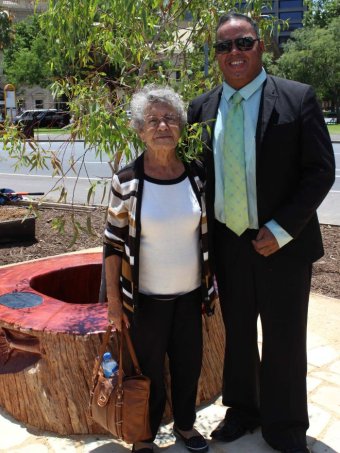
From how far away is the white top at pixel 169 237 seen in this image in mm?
2562

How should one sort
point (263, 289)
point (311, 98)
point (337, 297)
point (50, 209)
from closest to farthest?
1. point (311, 98)
2. point (263, 289)
3. point (337, 297)
4. point (50, 209)

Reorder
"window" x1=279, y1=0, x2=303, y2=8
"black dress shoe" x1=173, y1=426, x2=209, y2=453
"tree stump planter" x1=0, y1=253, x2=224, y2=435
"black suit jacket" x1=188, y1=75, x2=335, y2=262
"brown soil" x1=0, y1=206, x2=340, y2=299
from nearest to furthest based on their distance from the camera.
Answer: "black suit jacket" x1=188, y1=75, x2=335, y2=262 → "black dress shoe" x1=173, y1=426, x2=209, y2=453 → "tree stump planter" x1=0, y1=253, x2=224, y2=435 → "brown soil" x1=0, y1=206, x2=340, y2=299 → "window" x1=279, y1=0, x2=303, y2=8

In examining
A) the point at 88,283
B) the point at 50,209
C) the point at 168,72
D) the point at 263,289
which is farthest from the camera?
the point at 50,209

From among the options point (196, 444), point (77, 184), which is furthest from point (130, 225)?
point (77, 184)

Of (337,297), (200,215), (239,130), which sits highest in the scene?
(239,130)

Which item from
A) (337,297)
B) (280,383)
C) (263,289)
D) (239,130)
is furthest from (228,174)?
(337,297)

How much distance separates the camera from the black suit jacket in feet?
8.40

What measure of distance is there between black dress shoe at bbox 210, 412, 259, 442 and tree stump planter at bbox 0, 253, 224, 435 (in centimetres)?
31

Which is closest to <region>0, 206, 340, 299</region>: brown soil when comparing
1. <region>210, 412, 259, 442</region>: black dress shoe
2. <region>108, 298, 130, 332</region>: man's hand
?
<region>210, 412, 259, 442</region>: black dress shoe

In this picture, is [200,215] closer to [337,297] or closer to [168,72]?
[168,72]

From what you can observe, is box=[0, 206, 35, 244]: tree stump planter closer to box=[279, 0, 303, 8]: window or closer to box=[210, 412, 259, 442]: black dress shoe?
box=[210, 412, 259, 442]: black dress shoe

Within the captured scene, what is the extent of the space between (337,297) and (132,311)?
3.24 m

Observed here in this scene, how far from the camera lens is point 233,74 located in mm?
2629

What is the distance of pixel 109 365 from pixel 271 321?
2.59 feet
